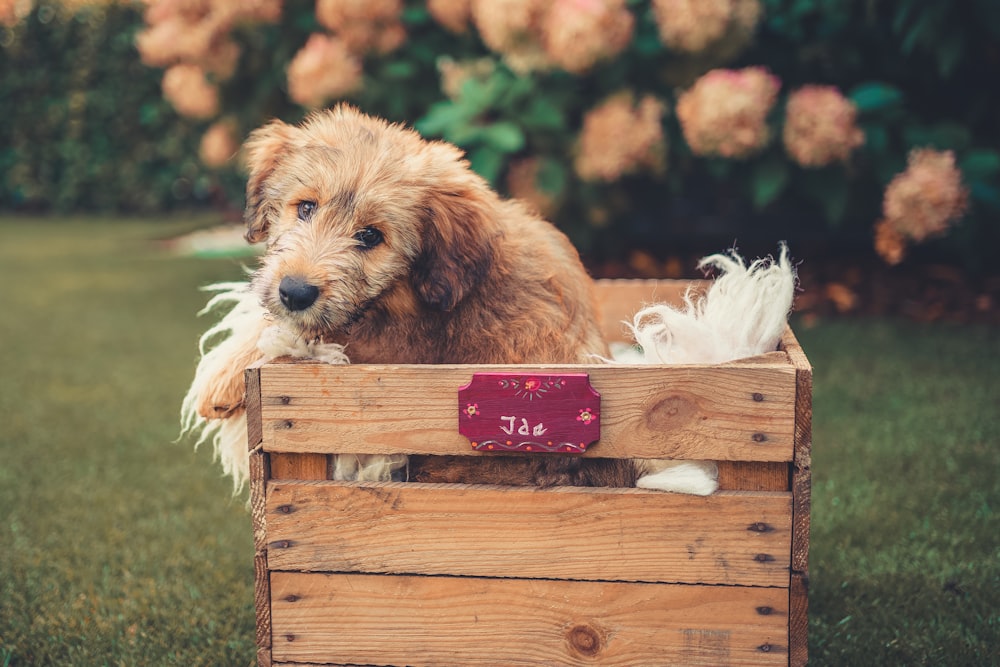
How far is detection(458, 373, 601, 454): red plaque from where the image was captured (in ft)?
5.53

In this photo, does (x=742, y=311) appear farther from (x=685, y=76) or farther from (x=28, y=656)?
(x=685, y=76)

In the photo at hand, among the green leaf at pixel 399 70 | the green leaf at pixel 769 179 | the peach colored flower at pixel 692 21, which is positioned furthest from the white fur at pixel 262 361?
the green leaf at pixel 399 70

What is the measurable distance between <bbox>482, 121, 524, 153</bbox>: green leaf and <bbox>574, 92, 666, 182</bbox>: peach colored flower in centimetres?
37

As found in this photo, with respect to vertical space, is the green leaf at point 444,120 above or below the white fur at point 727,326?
above

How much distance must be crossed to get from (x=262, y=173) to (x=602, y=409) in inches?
38.8

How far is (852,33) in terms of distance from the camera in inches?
192

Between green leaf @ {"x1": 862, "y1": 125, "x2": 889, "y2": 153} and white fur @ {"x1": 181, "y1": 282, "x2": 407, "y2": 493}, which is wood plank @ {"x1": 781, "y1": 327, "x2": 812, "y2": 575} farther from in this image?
green leaf @ {"x1": 862, "y1": 125, "x2": 889, "y2": 153}

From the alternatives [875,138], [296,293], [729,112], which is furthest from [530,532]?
[875,138]

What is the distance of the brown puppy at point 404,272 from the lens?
5.98ft

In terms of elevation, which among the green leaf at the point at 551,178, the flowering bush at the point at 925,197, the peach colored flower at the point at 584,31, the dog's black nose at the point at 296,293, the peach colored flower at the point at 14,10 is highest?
the peach colored flower at the point at 14,10

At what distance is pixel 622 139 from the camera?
4504 mm

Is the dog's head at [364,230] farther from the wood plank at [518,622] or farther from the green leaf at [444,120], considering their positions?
the green leaf at [444,120]

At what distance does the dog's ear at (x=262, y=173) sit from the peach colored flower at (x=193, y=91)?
3.95 m

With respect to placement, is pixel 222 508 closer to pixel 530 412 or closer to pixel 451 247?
pixel 451 247
